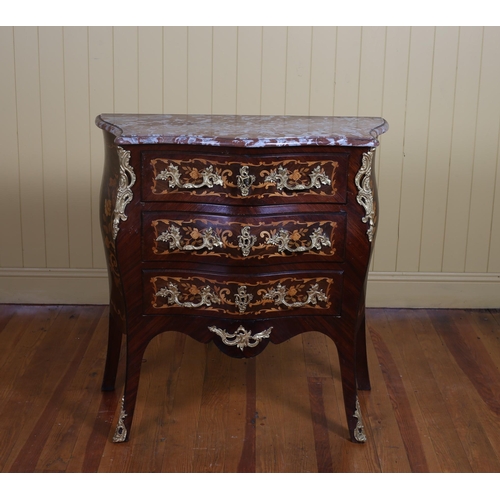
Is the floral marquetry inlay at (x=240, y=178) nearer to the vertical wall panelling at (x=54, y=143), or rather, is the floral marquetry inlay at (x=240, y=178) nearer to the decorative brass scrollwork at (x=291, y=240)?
the decorative brass scrollwork at (x=291, y=240)

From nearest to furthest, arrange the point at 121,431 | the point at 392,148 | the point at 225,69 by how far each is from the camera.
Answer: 1. the point at 121,431
2. the point at 225,69
3. the point at 392,148

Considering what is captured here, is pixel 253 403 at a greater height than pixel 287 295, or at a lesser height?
lesser

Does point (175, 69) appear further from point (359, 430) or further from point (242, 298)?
point (359, 430)

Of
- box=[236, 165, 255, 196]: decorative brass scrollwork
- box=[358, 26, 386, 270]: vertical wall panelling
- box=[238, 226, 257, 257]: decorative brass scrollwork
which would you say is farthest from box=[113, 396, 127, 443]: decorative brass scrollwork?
box=[358, 26, 386, 270]: vertical wall panelling

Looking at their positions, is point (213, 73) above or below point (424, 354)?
above

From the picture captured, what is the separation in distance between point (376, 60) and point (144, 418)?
1.77m

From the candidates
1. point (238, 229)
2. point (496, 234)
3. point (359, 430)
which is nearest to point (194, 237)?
point (238, 229)

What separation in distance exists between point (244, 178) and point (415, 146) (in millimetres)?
1429

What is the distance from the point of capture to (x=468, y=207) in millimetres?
3564

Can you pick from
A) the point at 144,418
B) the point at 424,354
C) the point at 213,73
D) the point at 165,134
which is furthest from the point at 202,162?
the point at 424,354

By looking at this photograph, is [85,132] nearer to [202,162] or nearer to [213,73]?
[213,73]

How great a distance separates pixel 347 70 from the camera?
3377 mm

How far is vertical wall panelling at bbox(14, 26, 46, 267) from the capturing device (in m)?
3.36

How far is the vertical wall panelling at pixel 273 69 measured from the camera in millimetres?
3340
